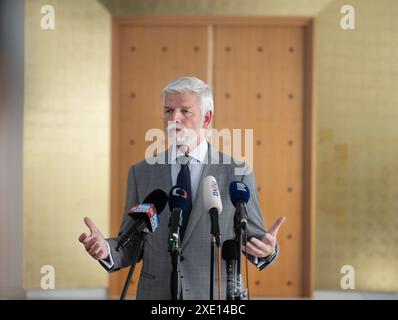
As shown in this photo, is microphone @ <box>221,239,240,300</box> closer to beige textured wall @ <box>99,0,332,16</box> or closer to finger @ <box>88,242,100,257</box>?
finger @ <box>88,242,100,257</box>

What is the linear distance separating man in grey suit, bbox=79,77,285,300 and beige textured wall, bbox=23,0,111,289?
2.55 metres

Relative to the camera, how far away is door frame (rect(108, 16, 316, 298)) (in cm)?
464

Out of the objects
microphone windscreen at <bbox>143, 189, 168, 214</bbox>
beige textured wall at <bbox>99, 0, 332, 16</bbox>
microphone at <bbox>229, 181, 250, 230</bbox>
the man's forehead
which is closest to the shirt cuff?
microphone windscreen at <bbox>143, 189, 168, 214</bbox>

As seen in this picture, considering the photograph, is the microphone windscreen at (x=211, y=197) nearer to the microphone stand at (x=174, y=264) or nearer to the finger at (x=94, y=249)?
the microphone stand at (x=174, y=264)

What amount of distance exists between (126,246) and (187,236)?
22 cm

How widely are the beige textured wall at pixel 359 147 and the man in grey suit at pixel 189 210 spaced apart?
8.72 ft

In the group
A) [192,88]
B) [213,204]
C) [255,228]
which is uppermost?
[192,88]

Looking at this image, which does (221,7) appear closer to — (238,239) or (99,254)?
(99,254)

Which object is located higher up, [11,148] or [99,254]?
[11,148]

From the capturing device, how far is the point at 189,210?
196cm

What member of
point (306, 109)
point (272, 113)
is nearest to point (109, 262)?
point (272, 113)

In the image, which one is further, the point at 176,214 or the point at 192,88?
the point at 192,88

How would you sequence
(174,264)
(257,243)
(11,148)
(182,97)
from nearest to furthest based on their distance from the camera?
(174,264) < (257,243) < (182,97) < (11,148)
